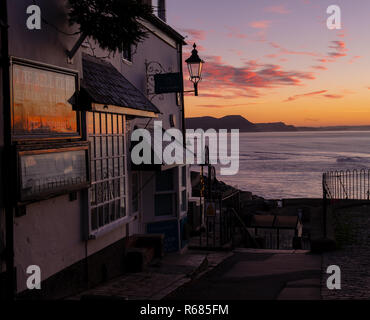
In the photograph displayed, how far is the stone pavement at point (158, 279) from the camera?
328 inches

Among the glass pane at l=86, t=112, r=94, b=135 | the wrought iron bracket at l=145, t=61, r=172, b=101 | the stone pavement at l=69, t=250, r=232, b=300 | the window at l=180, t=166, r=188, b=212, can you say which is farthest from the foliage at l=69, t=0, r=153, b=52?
the window at l=180, t=166, r=188, b=212

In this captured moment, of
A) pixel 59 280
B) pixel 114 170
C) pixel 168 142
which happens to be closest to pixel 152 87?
pixel 168 142

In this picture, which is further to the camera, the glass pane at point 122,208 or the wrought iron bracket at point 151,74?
the wrought iron bracket at point 151,74

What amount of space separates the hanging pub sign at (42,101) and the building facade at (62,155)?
14mm

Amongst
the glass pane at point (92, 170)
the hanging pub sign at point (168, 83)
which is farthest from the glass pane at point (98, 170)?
the hanging pub sign at point (168, 83)

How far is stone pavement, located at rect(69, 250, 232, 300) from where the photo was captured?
8.34 meters

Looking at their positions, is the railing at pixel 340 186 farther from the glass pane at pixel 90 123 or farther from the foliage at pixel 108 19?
the foliage at pixel 108 19

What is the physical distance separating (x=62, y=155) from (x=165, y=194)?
24.2ft

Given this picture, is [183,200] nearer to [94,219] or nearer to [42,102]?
[94,219]

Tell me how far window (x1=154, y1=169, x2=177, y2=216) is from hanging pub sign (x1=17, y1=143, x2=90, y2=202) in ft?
20.5

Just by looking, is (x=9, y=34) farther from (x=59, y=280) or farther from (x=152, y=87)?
(x=152, y=87)

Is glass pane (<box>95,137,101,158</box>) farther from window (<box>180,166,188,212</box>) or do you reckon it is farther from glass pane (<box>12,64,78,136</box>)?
window (<box>180,166,188,212</box>)

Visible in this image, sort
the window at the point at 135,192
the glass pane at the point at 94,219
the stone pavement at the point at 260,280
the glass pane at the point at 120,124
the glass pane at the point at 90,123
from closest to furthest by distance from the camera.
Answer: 1. the glass pane at the point at 90,123
2. the glass pane at the point at 94,219
3. the stone pavement at the point at 260,280
4. the glass pane at the point at 120,124
5. the window at the point at 135,192

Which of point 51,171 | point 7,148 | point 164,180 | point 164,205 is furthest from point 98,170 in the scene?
point 164,205
